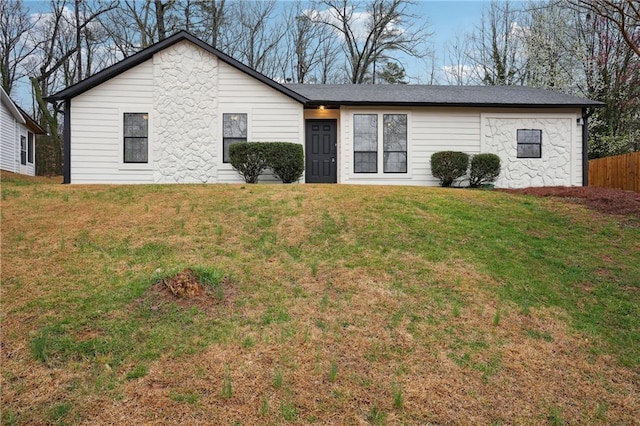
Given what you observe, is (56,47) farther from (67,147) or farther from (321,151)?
(321,151)

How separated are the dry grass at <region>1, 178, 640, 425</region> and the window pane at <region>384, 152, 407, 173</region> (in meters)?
5.82

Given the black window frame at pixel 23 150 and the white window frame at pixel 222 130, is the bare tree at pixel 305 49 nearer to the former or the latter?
the black window frame at pixel 23 150

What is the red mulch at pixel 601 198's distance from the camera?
30.0ft

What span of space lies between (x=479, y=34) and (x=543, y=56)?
21.4ft

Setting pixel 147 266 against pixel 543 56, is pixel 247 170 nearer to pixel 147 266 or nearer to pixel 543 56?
pixel 147 266

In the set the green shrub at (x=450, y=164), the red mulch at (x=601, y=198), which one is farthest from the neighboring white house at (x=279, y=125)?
the red mulch at (x=601, y=198)

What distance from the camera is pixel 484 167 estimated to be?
12.9 m

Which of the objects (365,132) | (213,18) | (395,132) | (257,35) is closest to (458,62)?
(257,35)

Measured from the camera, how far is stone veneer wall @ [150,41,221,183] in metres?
12.4

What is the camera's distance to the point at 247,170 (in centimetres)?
1217

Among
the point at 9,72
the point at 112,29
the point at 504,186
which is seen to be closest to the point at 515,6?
the point at 504,186

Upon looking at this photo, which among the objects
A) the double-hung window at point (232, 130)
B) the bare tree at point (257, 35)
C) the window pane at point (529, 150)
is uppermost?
the bare tree at point (257, 35)

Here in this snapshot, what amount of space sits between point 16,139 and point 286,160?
54.0ft

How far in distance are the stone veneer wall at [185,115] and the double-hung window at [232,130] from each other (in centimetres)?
24
